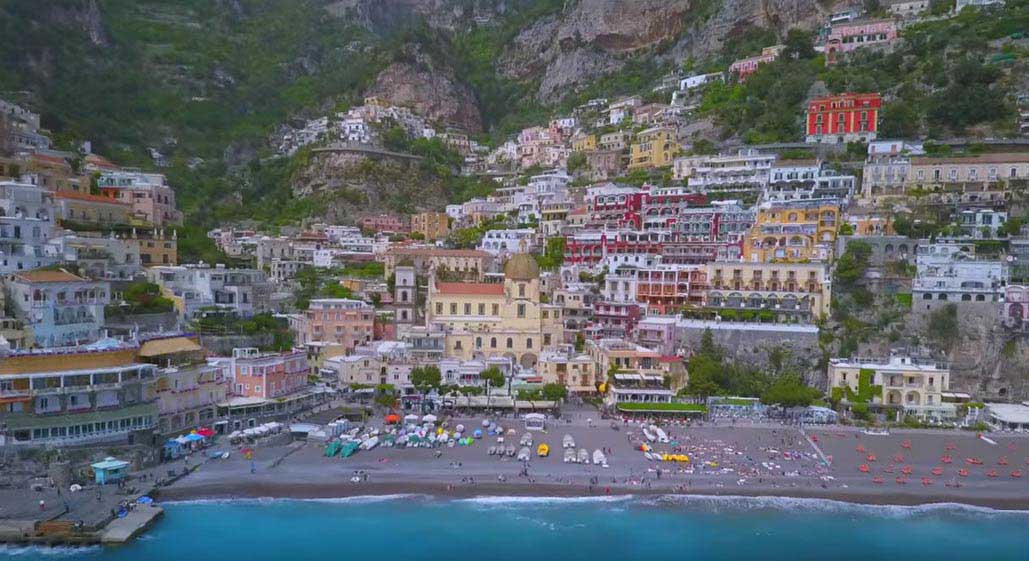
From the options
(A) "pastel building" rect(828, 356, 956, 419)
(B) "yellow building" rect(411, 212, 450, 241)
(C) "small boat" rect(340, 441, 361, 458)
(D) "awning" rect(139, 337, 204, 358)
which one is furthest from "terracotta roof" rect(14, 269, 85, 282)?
(A) "pastel building" rect(828, 356, 956, 419)

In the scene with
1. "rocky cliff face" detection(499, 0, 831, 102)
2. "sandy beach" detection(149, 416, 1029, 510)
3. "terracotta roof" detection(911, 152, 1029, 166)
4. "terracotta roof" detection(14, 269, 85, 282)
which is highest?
"rocky cliff face" detection(499, 0, 831, 102)

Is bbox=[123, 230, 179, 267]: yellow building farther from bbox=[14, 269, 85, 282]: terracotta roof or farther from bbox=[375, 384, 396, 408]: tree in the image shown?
bbox=[375, 384, 396, 408]: tree

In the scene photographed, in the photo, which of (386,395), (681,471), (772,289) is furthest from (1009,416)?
(386,395)

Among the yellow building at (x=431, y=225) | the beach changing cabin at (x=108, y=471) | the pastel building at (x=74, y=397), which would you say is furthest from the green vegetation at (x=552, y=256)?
the beach changing cabin at (x=108, y=471)

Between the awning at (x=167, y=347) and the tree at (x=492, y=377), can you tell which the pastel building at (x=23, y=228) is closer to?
the awning at (x=167, y=347)

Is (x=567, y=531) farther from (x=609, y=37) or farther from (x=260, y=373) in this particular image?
(x=609, y=37)

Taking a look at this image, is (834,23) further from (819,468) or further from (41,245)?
(41,245)

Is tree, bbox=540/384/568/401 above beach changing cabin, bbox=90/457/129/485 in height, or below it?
above
